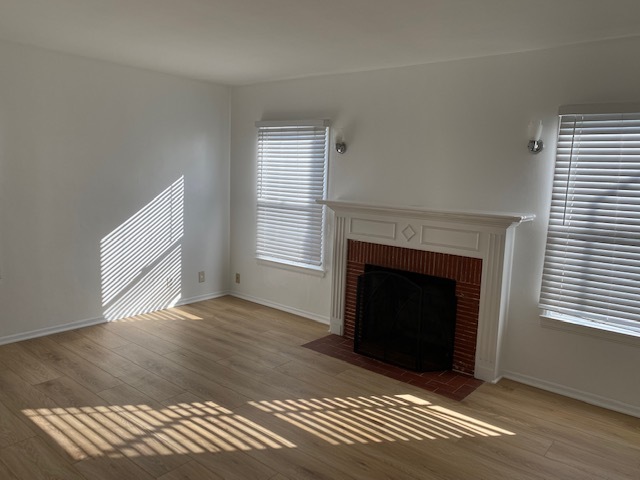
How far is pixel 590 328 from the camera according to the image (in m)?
3.27

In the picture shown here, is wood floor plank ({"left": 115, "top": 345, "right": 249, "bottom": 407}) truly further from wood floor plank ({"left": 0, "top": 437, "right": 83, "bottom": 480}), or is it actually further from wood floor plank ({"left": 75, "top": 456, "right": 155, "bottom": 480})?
wood floor plank ({"left": 0, "top": 437, "right": 83, "bottom": 480})

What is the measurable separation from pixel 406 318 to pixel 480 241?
89 centimetres

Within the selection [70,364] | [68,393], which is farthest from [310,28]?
[70,364]

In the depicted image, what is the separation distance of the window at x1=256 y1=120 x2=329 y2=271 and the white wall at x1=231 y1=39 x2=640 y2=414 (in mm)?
169

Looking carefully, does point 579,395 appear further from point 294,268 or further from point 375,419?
point 294,268

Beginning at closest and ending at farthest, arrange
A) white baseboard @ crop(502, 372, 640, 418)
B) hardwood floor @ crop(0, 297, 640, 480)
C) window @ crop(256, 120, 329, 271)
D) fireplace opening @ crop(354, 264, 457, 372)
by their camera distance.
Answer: hardwood floor @ crop(0, 297, 640, 480) < white baseboard @ crop(502, 372, 640, 418) < fireplace opening @ crop(354, 264, 457, 372) < window @ crop(256, 120, 329, 271)

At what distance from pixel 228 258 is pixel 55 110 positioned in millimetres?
2403

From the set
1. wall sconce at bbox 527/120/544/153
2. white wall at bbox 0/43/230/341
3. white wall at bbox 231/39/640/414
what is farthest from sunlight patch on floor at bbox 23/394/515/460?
wall sconce at bbox 527/120/544/153

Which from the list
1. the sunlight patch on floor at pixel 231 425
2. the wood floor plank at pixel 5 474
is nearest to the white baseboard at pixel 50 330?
the sunlight patch on floor at pixel 231 425

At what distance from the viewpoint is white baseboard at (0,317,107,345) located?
4.00m

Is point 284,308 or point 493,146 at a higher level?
point 493,146

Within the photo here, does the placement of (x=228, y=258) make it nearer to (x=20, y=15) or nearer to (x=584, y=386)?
(x=20, y=15)

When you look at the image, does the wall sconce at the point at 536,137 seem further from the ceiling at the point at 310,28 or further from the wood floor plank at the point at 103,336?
the wood floor plank at the point at 103,336

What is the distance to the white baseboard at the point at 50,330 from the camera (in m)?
4.00
